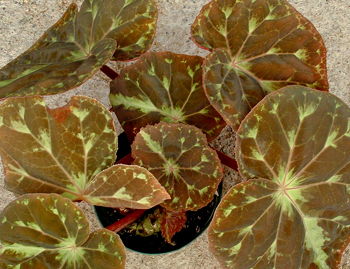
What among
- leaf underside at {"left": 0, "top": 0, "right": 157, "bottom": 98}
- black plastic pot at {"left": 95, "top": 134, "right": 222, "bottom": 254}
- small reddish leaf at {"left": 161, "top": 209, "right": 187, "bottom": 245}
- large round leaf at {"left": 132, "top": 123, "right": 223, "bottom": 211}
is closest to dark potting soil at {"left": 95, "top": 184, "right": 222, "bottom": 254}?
black plastic pot at {"left": 95, "top": 134, "right": 222, "bottom": 254}

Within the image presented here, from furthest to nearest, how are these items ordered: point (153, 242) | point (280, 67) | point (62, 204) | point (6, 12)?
point (6, 12)
point (153, 242)
point (280, 67)
point (62, 204)

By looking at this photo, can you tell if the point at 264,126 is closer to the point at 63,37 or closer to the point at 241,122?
the point at 241,122

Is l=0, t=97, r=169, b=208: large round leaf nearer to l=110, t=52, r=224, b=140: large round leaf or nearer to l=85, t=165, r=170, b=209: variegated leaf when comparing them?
l=85, t=165, r=170, b=209: variegated leaf

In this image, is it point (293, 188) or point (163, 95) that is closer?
point (293, 188)

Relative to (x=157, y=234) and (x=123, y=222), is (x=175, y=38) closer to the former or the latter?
(x=157, y=234)

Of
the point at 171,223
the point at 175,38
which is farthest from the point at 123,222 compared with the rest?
the point at 175,38

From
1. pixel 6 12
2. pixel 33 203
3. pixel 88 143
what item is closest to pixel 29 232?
pixel 33 203
